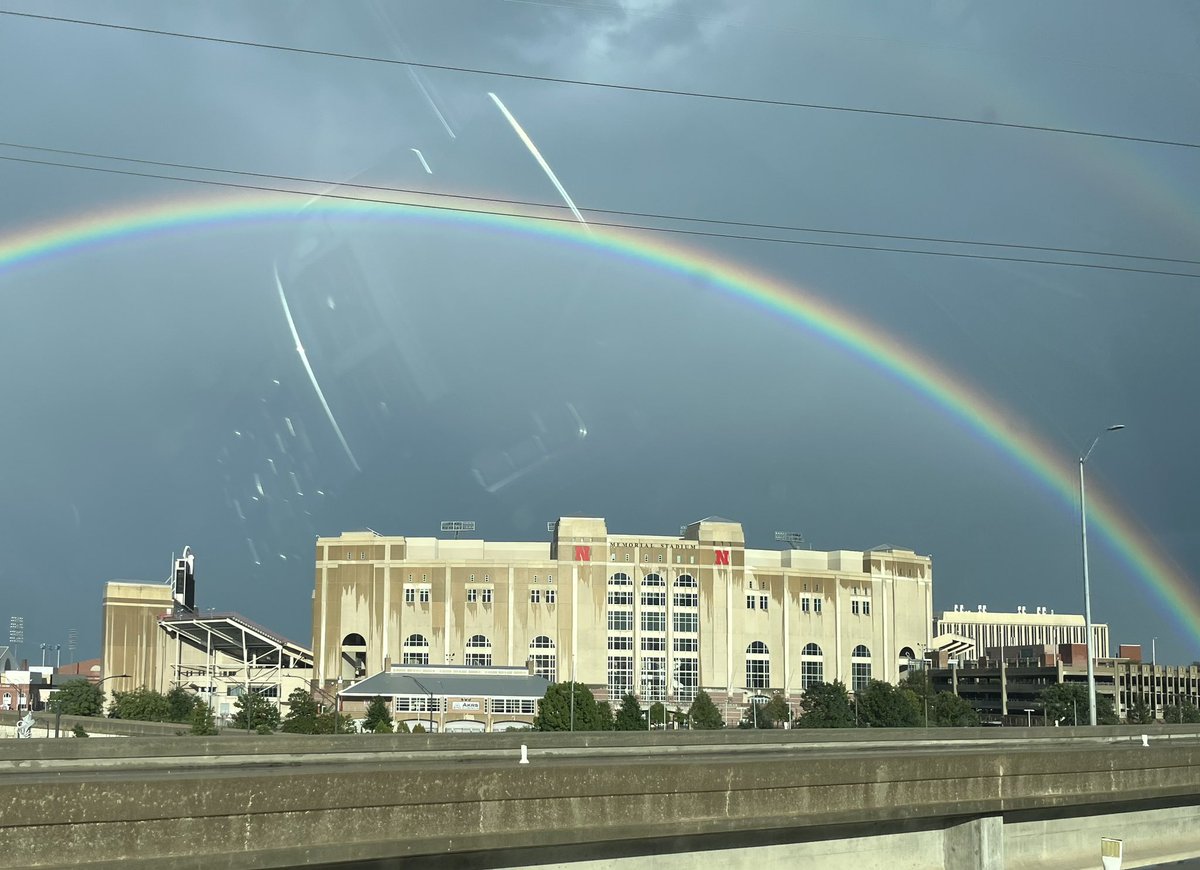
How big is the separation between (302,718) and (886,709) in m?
70.8

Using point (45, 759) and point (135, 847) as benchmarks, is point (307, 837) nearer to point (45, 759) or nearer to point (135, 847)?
point (135, 847)

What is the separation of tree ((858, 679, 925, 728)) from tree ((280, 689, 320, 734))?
68.2 metres

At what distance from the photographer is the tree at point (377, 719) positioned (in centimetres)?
14334

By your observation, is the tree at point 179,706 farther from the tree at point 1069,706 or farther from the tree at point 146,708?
the tree at point 1069,706

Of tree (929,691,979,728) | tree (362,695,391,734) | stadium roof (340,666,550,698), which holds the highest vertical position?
stadium roof (340,666,550,698)

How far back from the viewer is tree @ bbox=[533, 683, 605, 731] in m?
131

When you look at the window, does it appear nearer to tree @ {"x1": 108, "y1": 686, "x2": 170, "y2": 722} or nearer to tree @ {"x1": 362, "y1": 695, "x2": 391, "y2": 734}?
tree @ {"x1": 362, "y1": 695, "x2": 391, "y2": 734}

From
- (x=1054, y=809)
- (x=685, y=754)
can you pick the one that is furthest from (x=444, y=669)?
(x=1054, y=809)

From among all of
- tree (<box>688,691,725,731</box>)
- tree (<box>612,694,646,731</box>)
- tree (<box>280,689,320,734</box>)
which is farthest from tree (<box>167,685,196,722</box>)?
tree (<box>688,691,725,731</box>)

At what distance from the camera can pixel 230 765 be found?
109 ft

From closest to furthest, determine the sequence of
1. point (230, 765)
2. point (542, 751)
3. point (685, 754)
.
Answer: point (230, 765) < point (542, 751) < point (685, 754)

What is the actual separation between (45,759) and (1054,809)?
2269 cm

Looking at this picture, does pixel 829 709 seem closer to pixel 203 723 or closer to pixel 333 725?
pixel 333 725

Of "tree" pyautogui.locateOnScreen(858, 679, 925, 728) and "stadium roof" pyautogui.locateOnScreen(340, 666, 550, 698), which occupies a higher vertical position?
"stadium roof" pyautogui.locateOnScreen(340, 666, 550, 698)
